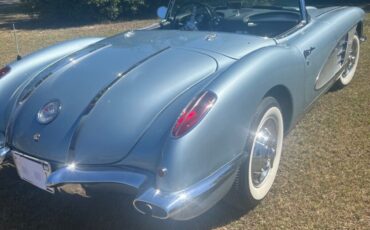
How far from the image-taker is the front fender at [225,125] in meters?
2.26

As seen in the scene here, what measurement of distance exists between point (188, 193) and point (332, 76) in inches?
93.1

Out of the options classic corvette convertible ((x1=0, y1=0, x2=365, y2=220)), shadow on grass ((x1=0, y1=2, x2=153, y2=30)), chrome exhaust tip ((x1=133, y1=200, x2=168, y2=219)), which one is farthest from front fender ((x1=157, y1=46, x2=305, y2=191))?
shadow on grass ((x1=0, y1=2, x2=153, y2=30))

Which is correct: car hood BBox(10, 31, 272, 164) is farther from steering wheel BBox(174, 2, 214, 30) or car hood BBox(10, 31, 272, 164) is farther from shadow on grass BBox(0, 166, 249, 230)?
steering wheel BBox(174, 2, 214, 30)

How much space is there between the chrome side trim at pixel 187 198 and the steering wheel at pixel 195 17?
1.80 m

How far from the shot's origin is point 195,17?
4.03 metres

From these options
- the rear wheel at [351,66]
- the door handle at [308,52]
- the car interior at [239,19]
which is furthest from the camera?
the rear wheel at [351,66]

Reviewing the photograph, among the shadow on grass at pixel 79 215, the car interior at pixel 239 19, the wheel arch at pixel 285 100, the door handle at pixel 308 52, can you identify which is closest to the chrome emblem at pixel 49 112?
the shadow on grass at pixel 79 215

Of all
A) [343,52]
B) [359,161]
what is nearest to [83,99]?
[359,161]

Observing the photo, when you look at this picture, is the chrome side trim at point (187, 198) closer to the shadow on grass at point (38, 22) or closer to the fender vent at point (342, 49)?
the fender vent at point (342, 49)

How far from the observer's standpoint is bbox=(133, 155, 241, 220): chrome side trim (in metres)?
2.19

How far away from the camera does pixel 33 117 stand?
2756 millimetres

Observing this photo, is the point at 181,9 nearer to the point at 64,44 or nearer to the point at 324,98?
the point at 64,44

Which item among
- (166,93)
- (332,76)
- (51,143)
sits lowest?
(332,76)

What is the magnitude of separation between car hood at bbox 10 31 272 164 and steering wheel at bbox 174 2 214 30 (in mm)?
593
